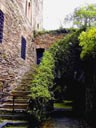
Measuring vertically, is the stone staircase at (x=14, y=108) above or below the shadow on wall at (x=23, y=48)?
below

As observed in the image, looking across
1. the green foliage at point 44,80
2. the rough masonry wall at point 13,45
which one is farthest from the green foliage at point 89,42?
the rough masonry wall at point 13,45

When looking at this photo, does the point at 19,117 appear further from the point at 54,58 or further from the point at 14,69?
the point at 54,58

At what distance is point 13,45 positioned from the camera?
37.5 ft

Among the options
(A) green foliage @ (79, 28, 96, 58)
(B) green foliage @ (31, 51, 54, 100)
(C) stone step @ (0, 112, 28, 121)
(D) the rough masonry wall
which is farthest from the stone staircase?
(A) green foliage @ (79, 28, 96, 58)

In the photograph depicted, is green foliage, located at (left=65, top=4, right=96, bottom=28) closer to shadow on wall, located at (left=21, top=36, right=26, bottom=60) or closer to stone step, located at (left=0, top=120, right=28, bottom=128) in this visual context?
shadow on wall, located at (left=21, top=36, right=26, bottom=60)

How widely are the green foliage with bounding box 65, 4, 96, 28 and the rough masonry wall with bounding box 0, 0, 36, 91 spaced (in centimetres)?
296

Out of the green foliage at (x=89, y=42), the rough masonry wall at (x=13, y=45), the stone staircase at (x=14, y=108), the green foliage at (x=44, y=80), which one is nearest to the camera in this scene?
the stone staircase at (x=14, y=108)

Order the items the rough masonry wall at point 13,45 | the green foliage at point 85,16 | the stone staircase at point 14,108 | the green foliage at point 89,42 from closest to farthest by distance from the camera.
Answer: the stone staircase at point 14,108, the green foliage at point 89,42, the rough masonry wall at point 13,45, the green foliage at point 85,16

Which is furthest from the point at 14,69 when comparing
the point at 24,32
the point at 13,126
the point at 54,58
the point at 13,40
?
the point at 13,126

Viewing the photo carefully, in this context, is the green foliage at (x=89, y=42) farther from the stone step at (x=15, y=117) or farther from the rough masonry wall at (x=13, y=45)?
the stone step at (x=15, y=117)

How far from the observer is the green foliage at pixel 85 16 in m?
12.5

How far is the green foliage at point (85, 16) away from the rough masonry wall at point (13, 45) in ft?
9.72

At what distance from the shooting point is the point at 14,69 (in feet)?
38.3

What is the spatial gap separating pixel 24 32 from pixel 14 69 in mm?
3009
